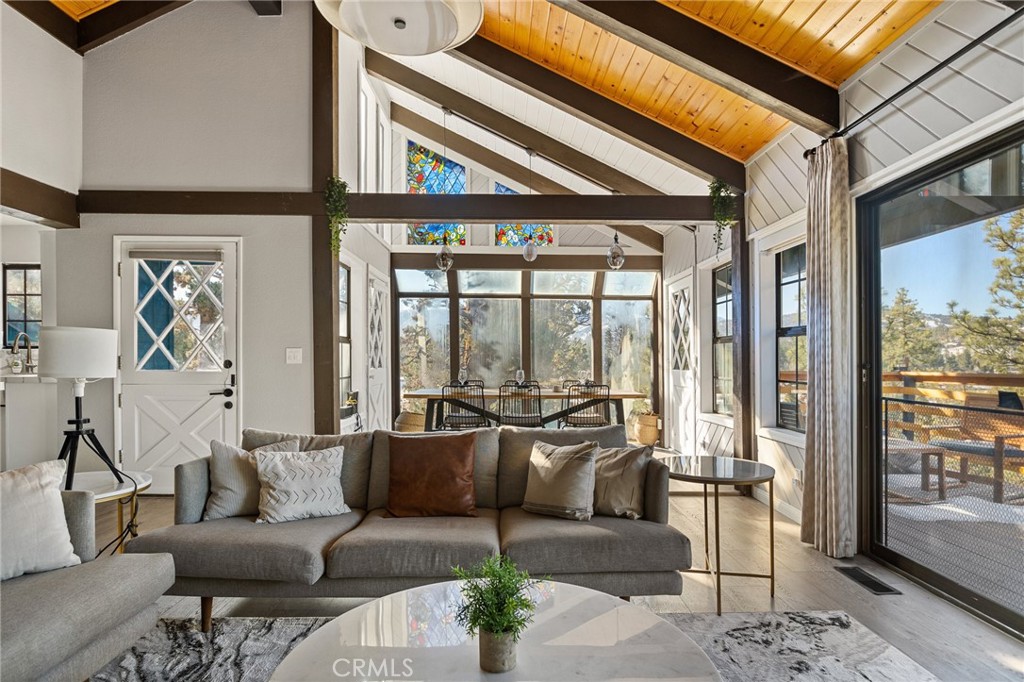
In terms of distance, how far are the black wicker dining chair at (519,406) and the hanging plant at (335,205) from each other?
270 centimetres

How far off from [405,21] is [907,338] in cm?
309

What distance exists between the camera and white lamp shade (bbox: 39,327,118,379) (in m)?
2.87

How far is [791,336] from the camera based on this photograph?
186 inches

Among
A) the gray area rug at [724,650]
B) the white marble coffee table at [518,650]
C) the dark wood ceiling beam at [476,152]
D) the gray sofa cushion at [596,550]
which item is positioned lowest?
the gray area rug at [724,650]

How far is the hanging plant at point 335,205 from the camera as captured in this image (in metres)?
5.07

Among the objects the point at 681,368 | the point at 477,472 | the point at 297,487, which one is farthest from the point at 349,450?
Result: the point at 681,368

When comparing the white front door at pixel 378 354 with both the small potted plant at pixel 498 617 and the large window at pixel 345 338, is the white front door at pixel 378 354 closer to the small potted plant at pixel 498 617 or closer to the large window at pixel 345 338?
the large window at pixel 345 338

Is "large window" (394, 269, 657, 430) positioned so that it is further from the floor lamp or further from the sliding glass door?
the floor lamp

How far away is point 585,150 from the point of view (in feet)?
21.4

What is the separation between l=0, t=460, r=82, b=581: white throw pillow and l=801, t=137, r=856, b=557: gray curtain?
153 inches

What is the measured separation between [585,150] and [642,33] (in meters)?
2.80

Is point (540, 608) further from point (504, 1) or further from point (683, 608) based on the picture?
point (504, 1)

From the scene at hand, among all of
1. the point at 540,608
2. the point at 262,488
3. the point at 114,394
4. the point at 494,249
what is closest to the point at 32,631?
the point at 262,488

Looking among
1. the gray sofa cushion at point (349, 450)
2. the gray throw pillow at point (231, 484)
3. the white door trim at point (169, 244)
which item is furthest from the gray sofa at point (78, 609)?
the white door trim at point (169, 244)
